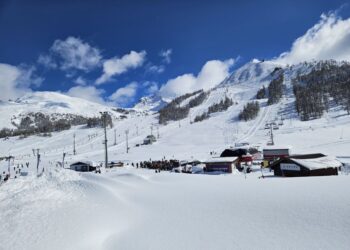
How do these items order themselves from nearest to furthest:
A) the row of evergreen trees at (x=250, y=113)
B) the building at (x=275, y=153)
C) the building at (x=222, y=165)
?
the building at (x=222, y=165), the building at (x=275, y=153), the row of evergreen trees at (x=250, y=113)

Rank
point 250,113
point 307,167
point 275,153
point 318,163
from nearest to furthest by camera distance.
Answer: point 307,167 < point 318,163 < point 275,153 < point 250,113

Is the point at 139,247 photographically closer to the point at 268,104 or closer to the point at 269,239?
the point at 269,239

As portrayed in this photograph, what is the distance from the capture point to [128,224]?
47.6 feet

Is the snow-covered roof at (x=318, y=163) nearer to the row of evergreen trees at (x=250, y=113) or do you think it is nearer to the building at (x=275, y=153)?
the building at (x=275, y=153)

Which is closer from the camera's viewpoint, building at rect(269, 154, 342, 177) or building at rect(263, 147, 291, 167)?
building at rect(269, 154, 342, 177)

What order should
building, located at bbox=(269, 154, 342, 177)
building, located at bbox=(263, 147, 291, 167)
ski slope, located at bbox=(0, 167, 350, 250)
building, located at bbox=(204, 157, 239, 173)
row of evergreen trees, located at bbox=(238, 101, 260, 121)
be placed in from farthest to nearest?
1. row of evergreen trees, located at bbox=(238, 101, 260, 121)
2. building, located at bbox=(263, 147, 291, 167)
3. building, located at bbox=(204, 157, 239, 173)
4. building, located at bbox=(269, 154, 342, 177)
5. ski slope, located at bbox=(0, 167, 350, 250)

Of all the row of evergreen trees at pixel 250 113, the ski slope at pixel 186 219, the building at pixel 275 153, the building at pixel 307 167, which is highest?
the row of evergreen trees at pixel 250 113

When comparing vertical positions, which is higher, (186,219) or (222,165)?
(222,165)

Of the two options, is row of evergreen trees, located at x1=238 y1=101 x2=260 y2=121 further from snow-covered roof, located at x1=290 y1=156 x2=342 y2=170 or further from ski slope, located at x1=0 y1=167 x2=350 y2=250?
ski slope, located at x1=0 y1=167 x2=350 y2=250

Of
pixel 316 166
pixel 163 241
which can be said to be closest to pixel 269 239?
pixel 163 241

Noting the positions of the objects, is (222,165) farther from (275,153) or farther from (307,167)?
(275,153)

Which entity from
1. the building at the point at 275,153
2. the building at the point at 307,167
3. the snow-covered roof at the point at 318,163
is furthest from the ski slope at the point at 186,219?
the building at the point at 275,153

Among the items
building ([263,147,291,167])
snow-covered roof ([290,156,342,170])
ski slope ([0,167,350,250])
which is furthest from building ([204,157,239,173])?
ski slope ([0,167,350,250])

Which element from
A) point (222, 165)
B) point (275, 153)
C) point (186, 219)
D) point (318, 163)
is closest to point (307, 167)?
point (318, 163)
